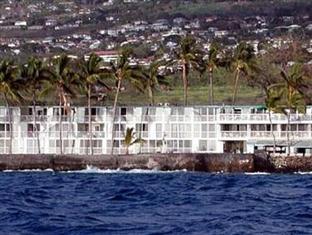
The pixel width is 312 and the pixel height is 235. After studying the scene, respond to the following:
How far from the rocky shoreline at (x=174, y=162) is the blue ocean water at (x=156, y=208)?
1211 inches

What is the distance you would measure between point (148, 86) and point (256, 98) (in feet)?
94.0

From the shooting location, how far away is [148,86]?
139 meters

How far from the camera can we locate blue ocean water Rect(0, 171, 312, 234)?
47281 mm

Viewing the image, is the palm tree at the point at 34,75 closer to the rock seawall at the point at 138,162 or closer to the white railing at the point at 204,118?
the rock seawall at the point at 138,162

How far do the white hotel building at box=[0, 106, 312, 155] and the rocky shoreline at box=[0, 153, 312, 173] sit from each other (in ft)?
23.7

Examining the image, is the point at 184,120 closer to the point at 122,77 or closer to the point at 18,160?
the point at 122,77

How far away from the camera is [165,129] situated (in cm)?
12738

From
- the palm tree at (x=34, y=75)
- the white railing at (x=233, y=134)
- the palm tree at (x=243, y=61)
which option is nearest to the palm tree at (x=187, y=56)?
the palm tree at (x=243, y=61)

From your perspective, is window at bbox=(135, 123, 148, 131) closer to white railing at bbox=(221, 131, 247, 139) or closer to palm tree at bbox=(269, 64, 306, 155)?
white railing at bbox=(221, 131, 247, 139)

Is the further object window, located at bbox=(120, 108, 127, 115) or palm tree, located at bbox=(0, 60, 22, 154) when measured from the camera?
palm tree, located at bbox=(0, 60, 22, 154)

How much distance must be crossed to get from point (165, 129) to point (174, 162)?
1149 cm

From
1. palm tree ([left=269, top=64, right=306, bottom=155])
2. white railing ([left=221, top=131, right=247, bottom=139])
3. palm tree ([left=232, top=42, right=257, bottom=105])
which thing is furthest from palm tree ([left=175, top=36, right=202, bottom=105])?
white railing ([left=221, top=131, right=247, bottom=139])

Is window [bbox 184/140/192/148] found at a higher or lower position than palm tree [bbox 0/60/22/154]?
lower

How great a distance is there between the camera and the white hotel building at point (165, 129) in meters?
124
